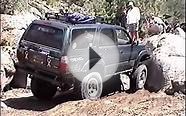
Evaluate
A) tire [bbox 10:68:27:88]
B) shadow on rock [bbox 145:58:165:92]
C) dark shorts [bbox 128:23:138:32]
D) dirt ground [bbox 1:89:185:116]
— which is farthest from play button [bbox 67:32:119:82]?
dark shorts [bbox 128:23:138:32]

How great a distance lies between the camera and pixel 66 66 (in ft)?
26.5

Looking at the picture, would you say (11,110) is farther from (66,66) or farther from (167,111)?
(167,111)

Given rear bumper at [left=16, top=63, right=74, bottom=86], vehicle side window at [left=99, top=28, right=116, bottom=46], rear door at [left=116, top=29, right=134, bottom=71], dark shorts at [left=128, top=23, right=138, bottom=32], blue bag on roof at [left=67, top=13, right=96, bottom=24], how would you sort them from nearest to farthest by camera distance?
rear bumper at [left=16, top=63, right=74, bottom=86], blue bag on roof at [left=67, top=13, right=96, bottom=24], vehicle side window at [left=99, top=28, right=116, bottom=46], rear door at [left=116, top=29, right=134, bottom=71], dark shorts at [left=128, top=23, right=138, bottom=32]

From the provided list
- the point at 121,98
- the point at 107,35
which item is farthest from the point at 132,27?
the point at 121,98

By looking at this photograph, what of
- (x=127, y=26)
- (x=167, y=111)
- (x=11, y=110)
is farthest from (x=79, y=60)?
(x=127, y=26)

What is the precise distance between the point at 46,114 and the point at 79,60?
1.32m

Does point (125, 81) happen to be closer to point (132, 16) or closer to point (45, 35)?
point (45, 35)

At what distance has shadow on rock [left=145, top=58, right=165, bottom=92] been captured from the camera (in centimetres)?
1089

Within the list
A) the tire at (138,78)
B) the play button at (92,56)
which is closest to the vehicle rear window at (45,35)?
the play button at (92,56)

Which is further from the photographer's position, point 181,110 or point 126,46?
point 126,46

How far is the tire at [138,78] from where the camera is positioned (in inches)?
403

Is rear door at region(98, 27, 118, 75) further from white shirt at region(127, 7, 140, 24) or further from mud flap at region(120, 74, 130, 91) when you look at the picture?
white shirt at region(127, 7, 140, 24)

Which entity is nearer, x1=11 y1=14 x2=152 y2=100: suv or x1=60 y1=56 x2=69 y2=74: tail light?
x1=60 y1=56 x2=69 y2=74: tail light

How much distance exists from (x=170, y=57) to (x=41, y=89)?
381 cm
